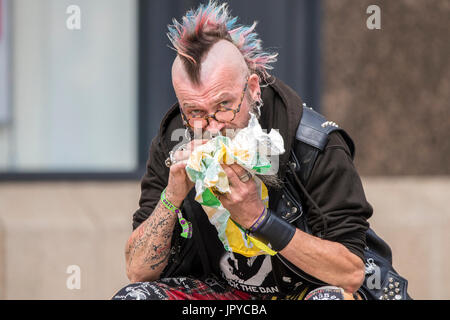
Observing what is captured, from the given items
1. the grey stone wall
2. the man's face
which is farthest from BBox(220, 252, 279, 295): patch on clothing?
the grey stone wall

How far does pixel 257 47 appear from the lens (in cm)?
331

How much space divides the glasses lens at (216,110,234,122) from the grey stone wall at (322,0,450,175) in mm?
2886

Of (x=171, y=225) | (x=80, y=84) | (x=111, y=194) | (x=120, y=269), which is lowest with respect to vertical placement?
(x=120, y=269)

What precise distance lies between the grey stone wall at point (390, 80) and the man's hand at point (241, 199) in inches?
117

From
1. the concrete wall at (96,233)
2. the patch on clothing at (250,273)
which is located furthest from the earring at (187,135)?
the concrete wall at (96,233)

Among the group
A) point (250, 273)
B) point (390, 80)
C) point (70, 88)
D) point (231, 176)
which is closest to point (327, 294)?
point (250, 273)

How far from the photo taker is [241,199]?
9.91ft

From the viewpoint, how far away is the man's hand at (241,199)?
303cm

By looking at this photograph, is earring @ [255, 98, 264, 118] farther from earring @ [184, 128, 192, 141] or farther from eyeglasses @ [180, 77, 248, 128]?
earring @ [184, 128, 192, 141]

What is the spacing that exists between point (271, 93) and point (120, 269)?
273 centimetres
